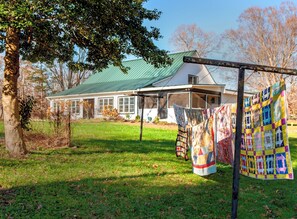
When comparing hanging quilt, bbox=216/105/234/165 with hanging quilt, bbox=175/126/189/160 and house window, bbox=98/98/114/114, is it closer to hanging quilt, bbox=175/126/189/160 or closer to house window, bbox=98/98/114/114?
hanging quilt, bbox=175/126/189/160

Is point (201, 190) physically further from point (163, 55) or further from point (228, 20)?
point (228, 20)

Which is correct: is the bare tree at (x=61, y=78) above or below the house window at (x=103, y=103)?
above

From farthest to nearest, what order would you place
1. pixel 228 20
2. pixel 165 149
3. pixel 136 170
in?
pixel 228 20 → pixel 165 149 → pixel 136 170

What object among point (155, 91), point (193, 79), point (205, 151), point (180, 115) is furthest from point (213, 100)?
point (205, 151)

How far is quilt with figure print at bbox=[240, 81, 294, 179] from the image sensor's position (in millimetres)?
3629

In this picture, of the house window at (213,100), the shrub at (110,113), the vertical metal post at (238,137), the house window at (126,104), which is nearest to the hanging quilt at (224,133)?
the vertical metal post at (238,137)

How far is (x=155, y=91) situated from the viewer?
21.1 meters

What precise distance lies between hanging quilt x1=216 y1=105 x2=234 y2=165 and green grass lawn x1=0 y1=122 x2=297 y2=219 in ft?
2.24

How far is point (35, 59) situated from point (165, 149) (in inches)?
187

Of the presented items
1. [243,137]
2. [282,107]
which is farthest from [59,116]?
[282,107]

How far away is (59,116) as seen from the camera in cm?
945

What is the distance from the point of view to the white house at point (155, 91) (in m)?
20.2

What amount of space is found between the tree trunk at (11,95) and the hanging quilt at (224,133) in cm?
470

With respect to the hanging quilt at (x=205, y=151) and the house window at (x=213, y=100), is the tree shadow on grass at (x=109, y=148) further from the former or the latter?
the house window at (x=213, y=100)
